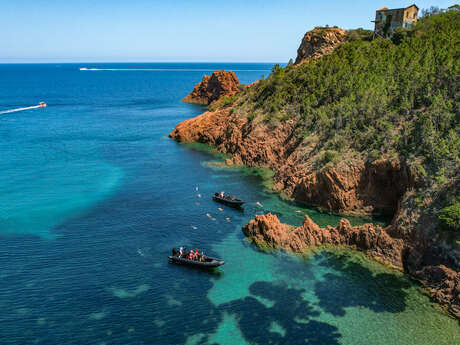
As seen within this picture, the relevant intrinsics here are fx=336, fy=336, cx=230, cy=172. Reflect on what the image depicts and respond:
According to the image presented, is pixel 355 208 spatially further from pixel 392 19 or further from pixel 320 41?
pixel 392 19

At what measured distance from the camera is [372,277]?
31.9m

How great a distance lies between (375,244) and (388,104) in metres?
22.8

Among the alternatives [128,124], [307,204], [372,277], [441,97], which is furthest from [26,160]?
[441,97]

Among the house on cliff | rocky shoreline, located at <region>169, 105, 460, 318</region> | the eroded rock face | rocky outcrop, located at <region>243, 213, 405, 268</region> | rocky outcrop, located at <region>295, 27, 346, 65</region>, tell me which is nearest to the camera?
rocky shoreline, located at <region>169, 105, 460, 318</region>

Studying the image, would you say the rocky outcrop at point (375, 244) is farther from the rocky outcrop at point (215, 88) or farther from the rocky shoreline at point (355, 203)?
the rocky outcrop at point (215, 88)

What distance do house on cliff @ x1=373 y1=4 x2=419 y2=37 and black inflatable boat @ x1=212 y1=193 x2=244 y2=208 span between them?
6359 cm

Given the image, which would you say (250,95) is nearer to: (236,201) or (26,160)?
(236,201)

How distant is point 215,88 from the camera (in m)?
140

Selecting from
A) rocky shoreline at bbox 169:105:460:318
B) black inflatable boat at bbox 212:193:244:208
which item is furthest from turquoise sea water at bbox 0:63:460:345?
rocky shoreline at bbox 169:105:460:318

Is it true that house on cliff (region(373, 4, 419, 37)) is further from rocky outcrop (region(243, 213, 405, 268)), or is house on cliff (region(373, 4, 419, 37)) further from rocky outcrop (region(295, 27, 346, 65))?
rocky outcrop (region(243, 213, 405, 268))

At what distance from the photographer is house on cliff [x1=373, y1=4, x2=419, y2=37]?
80.4m

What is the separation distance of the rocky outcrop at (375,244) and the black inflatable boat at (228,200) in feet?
21.5

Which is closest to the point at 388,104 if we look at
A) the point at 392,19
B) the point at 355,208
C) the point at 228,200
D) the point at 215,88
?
the point at 355,208

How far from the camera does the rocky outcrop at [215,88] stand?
135 metres
